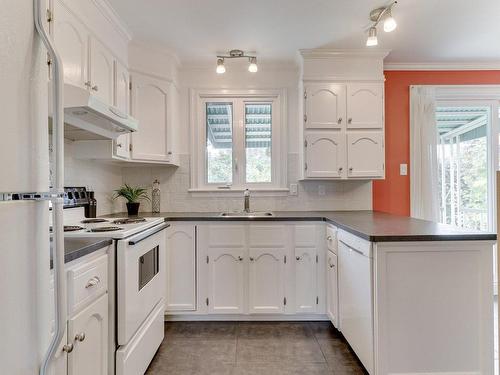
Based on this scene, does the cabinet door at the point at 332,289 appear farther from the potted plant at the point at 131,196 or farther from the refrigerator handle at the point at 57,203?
the refrigerator handle at the point at 57,203

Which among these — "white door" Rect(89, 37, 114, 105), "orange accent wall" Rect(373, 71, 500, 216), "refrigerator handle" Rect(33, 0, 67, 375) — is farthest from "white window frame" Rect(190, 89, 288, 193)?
"refrigerator handle" Rect(33, 0, 67, 375)

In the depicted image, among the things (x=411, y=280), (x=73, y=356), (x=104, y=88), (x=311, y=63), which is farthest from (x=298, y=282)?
(x=104, y=88)

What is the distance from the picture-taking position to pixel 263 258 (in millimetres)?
2584

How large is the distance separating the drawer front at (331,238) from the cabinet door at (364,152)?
672 mm

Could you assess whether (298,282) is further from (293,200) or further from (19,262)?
(19,262)

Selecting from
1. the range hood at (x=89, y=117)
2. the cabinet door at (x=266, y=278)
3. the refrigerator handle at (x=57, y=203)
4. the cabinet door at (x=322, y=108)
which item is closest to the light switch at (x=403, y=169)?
the cabinet door at (x=322, y=108)

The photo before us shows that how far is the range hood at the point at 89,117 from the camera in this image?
1.42 metres

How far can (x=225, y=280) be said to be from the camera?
2580mm

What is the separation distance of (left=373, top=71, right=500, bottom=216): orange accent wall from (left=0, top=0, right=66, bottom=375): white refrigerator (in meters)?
3.03

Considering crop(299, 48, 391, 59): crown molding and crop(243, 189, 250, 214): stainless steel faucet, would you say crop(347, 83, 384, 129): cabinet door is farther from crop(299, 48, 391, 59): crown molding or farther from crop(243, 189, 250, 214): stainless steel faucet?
crop(243, 189, 250, 214): stainless steel faucet

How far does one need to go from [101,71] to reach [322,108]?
189cm

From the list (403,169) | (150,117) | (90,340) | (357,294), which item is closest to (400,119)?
(403,169)

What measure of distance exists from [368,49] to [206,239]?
7.50 ft

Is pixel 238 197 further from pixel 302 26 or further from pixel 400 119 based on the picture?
pixel 400 119
